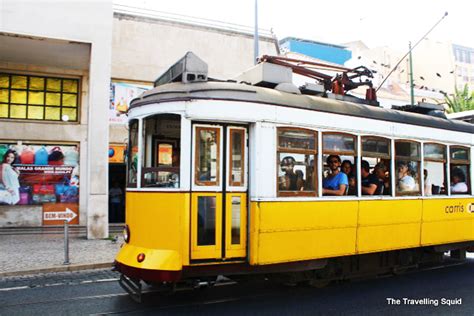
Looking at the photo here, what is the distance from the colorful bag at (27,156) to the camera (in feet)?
45.0

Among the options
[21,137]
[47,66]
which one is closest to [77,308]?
[21,137]

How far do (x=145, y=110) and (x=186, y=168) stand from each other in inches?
41.9

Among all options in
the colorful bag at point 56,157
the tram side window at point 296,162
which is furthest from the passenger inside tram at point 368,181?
the colorful bag at point 56,157

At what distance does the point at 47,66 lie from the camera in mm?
14156

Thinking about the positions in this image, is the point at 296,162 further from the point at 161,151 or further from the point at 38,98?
the point at 38,98

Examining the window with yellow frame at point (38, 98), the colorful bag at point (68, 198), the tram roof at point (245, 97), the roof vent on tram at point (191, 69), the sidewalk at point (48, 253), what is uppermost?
the window with yellow frame at point (38, 98)

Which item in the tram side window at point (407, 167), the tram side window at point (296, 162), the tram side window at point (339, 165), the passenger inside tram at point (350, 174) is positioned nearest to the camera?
the tram side window at point (296, 162)

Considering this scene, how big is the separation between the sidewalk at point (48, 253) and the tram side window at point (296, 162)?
4.80 metres

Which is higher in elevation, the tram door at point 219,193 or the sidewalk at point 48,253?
the tram door at point 219,193

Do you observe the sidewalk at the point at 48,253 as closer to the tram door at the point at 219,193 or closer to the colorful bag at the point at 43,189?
the colorful bag at the point at 43,189

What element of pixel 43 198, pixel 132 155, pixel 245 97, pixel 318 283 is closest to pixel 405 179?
pixel 318 283

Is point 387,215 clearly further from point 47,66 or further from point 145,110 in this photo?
point 47,66

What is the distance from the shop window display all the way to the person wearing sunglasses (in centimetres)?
1025

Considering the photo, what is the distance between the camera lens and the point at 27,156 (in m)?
13.8
